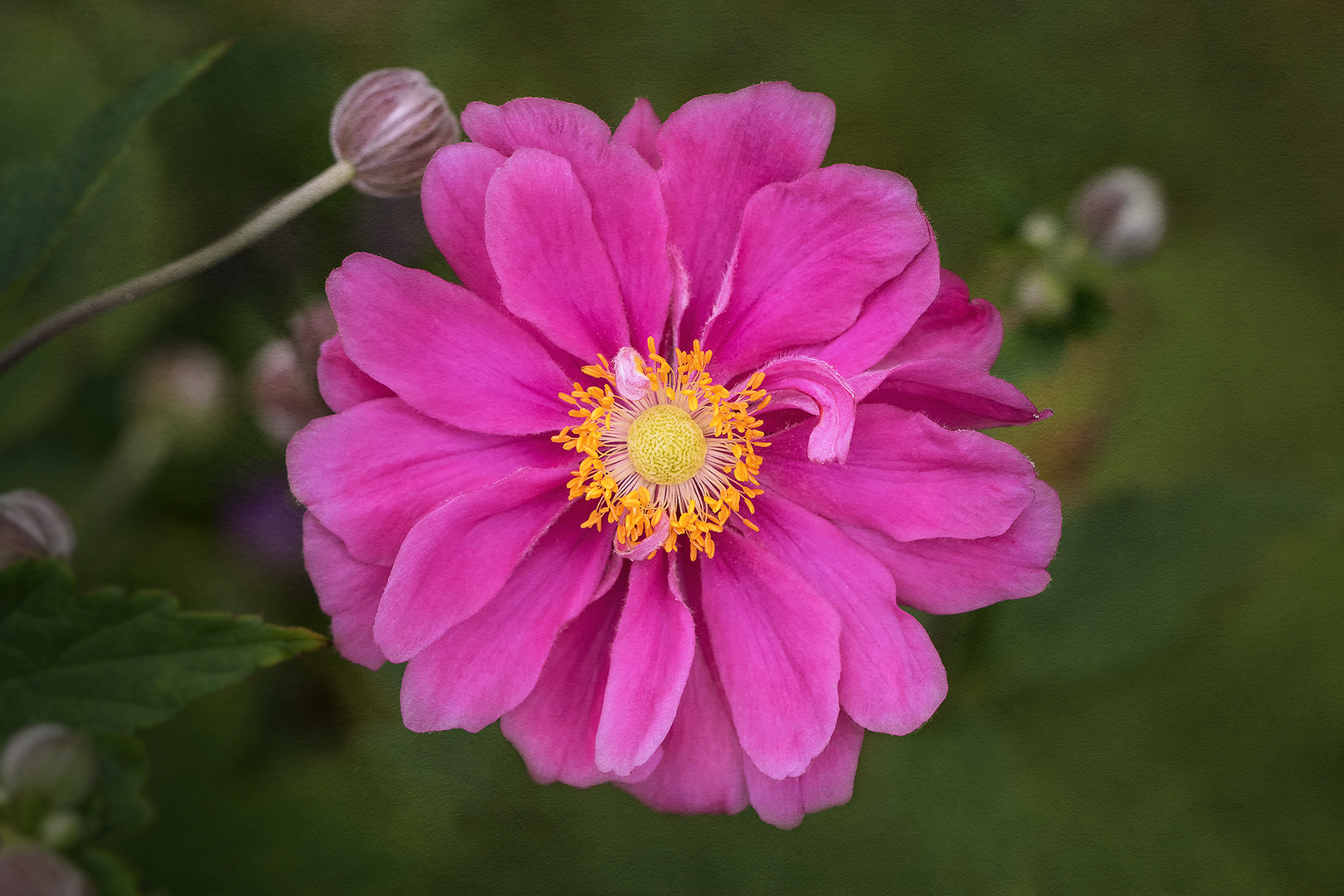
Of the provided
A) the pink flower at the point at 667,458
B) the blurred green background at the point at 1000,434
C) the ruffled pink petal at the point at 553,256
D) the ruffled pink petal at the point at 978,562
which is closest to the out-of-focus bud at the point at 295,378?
the blurred green background at the point at 1000,434

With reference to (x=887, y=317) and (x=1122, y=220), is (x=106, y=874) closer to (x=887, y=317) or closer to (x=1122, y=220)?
(x=887, y=317)

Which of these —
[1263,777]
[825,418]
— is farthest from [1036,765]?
[825,418]

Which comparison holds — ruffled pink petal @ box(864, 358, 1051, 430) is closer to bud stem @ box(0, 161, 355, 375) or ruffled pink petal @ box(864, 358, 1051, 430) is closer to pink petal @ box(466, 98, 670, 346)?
pink petal @ box(466, 98, 670, 346)

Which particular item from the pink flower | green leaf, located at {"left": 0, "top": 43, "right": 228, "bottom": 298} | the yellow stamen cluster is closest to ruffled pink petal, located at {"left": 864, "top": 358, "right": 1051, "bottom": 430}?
the pink flower

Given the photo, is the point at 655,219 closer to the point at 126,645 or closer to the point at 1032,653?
the point at 126,645

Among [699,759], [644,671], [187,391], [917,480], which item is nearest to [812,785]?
[699,759]

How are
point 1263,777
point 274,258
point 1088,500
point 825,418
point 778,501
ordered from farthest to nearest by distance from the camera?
point 1263,777 → point 1088,500 → point 274,258 → point 778,501 → point 825,418

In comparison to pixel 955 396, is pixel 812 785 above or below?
below
